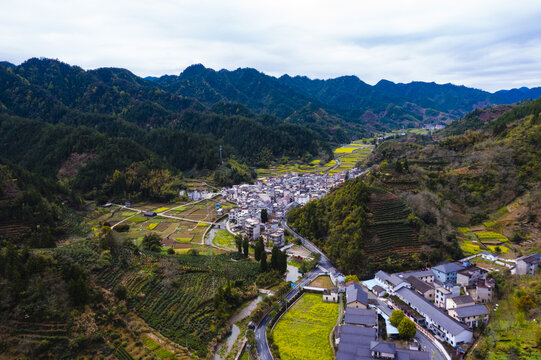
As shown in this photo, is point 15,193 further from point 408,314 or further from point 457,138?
point 457,138

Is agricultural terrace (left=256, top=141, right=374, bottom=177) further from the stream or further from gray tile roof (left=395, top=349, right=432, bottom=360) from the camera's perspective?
gray tile roof (left=395, top=349, right=432, bottom=360)

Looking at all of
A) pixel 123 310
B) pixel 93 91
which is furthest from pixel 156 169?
pixel 93 91

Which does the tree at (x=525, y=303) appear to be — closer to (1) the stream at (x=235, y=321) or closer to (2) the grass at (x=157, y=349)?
(1) the stream at (x=235, y=321)

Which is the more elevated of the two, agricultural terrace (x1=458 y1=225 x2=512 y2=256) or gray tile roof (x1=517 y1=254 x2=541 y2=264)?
gray tile roof (x1=517 y1=254 x2=541 y2=264)

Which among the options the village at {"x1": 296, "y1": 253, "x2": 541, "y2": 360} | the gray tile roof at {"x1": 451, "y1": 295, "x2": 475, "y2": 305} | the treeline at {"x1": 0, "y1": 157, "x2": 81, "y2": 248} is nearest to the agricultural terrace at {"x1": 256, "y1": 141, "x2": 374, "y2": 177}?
the treeline at {"x1": 0, "y1": 157, "x2": 81, "y2": 248}

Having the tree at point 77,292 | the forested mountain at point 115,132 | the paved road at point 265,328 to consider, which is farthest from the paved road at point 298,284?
the forested mountain at point 115,132

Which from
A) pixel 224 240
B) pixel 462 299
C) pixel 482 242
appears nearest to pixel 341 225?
pixel 462 299

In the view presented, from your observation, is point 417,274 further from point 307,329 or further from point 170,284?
point 170,284
